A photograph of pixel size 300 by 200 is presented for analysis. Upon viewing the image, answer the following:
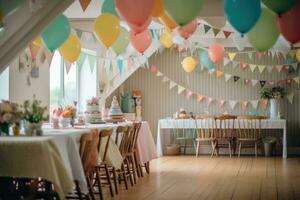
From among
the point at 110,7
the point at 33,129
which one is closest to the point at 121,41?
the point at 110,7

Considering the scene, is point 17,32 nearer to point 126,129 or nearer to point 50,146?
point 50,146

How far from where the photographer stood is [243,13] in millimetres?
4602

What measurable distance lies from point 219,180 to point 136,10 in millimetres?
3249

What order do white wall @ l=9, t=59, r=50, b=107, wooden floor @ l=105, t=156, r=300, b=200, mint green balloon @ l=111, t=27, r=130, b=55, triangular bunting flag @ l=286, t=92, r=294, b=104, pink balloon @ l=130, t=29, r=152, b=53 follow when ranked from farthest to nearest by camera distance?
triangular bunting flag @ l=286, t=92, r=294, b=104 < mint green balloon @ l=111, t=27, r=130, b=55 < white wall @ l=9, t=59, r=50, b=107 < pink balloon @ l=130, t=29, r=152, b=53 < wooden floor @ l=105, t=156, r=300, b=200

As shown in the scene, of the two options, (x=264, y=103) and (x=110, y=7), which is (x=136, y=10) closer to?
(x=110, y=7)

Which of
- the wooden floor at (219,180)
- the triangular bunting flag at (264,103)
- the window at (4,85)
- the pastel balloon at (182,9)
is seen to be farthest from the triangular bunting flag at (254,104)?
the pastel balloon at (182,9)

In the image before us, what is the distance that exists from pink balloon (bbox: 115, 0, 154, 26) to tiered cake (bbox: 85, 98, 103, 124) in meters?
2.25

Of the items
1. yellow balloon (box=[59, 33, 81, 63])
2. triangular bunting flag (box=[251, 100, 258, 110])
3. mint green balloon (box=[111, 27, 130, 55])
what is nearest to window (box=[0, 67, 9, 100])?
yellow balloon (box=[59, 33, 81, 63])

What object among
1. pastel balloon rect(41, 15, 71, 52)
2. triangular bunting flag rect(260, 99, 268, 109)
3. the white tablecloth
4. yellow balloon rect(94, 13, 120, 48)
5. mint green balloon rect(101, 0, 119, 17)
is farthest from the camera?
triangular bunting flag rect(260, 99, 268, 109)

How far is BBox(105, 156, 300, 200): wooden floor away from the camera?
5715 mm

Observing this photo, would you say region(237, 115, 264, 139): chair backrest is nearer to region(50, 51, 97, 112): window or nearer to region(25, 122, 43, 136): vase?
region(50, 51, 97, 112): window

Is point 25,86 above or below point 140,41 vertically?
below

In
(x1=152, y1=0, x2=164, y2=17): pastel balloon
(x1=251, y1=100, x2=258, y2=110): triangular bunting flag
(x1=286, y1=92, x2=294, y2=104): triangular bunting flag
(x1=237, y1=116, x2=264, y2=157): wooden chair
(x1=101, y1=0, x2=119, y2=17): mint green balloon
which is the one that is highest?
(x1=101, y1=0, x2=119, y2=17): mint green balloon

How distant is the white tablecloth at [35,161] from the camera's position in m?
3.95
